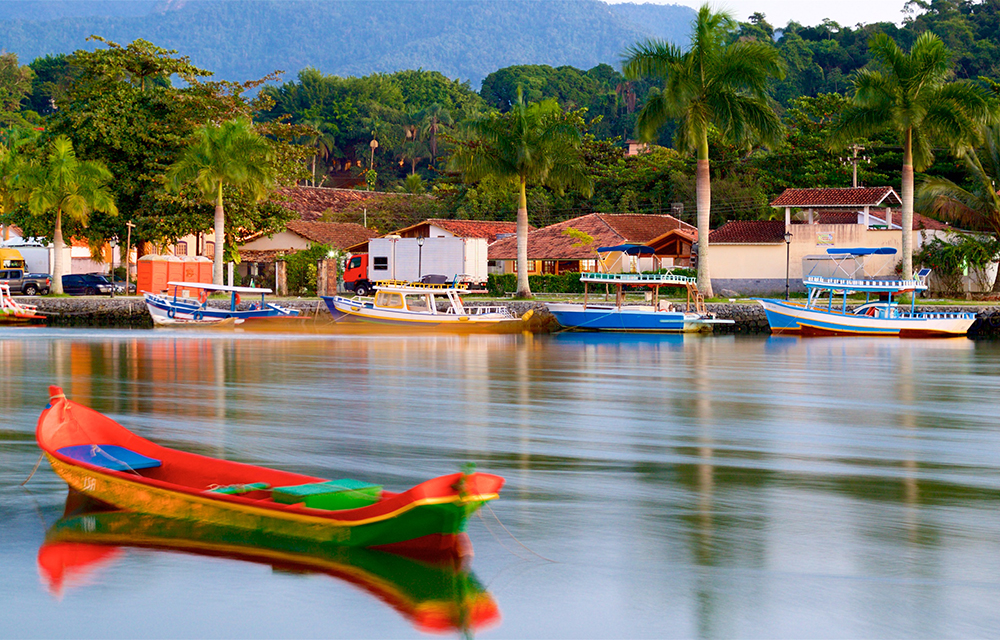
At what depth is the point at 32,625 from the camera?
27.2 feet

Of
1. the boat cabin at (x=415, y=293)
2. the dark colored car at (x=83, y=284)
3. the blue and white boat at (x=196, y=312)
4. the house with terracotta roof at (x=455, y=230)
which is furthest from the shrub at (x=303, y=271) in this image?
the boat cabin at (x=415, y=293)

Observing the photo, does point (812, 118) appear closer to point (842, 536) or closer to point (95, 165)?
point (95, 165)

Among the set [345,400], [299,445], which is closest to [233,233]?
[345,400]

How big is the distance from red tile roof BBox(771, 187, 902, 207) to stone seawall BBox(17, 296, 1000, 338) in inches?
275

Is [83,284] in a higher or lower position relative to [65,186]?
lower

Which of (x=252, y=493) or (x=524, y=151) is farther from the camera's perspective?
(x=524, y=151)

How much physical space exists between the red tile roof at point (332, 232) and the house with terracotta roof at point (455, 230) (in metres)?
1.70

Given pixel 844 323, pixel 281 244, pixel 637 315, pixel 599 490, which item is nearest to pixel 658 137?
pixel 281 244

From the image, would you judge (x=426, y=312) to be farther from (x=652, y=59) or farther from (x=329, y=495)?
(x=329, y=495)

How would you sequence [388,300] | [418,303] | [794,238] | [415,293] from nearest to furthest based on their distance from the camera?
1. [415,293]
2. [388,300]
3. [418,303]
4. [794,238]

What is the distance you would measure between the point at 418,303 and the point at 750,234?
55.5 feet

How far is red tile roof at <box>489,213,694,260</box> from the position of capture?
61.5m

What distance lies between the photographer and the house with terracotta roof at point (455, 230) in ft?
215

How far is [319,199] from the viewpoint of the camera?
88.0m
